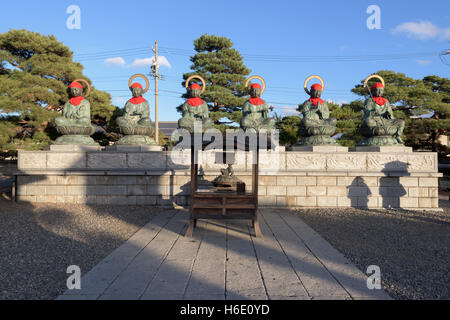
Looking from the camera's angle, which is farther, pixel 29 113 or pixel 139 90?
pixel 29 113

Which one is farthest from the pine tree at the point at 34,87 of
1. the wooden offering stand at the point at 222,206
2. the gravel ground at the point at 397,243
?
the gravel ground at the point at 397,243

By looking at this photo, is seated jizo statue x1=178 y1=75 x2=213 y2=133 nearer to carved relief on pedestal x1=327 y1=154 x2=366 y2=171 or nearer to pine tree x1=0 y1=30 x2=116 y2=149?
carved relief on pedestal x1=327 y1=154 x2=366 y2=171

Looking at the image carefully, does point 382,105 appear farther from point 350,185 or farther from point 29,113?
point 29,113

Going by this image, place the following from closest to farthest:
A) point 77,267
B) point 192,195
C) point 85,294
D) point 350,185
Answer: point 85,294, point 77,267, point 192,195, point 350,185

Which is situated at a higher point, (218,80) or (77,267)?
(218,80)

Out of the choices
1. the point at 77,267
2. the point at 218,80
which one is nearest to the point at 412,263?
the point at 77,267

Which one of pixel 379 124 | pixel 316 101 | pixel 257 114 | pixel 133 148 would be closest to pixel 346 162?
pixel 379 124

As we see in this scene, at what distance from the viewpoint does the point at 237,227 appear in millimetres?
5293

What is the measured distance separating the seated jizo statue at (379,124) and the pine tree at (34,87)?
10942 mm

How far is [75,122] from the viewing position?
7.81m

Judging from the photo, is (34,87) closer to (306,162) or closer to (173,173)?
(173,173)

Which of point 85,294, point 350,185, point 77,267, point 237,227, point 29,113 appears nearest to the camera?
point 85,294

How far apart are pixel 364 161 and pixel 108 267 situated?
253 inches

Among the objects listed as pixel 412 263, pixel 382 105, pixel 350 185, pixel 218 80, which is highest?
pixel 218 80
